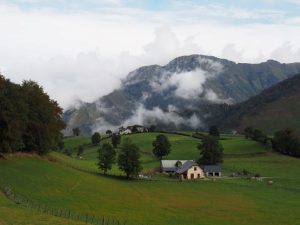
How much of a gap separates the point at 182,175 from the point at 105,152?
2513 cm

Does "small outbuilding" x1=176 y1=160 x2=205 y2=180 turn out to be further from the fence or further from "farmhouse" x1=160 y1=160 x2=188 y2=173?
the fence

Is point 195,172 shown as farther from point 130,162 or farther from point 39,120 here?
point 39,120

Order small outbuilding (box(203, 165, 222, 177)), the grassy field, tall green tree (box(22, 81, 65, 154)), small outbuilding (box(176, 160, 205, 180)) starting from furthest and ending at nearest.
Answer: small outbuilding (box(203, 165, 222, 177))
small outbuilding (box(176, 160, 205, 180))
tall green tree (box(22, 81, 65, 154))
the grassy field

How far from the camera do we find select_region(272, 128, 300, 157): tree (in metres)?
184

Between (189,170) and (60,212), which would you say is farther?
(189,170)

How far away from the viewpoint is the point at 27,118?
11694 centimetres

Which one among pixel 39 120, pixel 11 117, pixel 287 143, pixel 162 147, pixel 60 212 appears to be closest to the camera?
pixel 60 212

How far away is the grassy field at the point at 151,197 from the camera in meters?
78.8

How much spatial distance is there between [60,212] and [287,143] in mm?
132020

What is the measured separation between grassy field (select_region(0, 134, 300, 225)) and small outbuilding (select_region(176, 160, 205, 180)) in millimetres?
10211

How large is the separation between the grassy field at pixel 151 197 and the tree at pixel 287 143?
44.5 metres

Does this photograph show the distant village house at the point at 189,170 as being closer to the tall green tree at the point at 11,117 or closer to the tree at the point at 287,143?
the tree at the point at 287,143

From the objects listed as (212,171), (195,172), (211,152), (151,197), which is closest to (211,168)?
(212,171)

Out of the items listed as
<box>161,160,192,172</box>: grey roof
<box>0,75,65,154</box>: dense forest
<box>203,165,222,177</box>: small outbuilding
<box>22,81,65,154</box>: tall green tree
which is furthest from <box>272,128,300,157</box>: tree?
<box>22,81,65,154</box>: tall green tree
